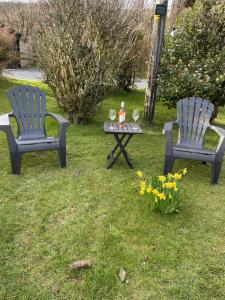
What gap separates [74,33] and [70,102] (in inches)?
46.4

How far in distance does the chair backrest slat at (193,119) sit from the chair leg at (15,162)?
82.5 inches

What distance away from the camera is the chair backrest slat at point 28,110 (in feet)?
12.8

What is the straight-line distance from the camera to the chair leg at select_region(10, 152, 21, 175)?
3.40m

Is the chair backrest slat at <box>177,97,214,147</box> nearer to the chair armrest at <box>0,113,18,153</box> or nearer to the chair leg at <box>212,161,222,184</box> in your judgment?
the chair leg at <box>212,161,222,184</box>

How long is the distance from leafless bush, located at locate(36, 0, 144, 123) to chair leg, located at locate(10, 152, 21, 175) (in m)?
2.07

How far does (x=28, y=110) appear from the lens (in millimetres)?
4008

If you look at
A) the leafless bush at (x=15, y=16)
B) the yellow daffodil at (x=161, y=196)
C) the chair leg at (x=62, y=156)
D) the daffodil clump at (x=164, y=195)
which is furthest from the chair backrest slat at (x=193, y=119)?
the leafless bush at (x=15, y=16)

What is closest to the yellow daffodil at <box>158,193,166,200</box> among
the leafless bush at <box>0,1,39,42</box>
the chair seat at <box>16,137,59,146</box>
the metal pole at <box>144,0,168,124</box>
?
the chair seat at <box>16,137,59,146</box>

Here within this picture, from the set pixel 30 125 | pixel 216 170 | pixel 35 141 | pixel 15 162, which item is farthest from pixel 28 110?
pixel 216 170

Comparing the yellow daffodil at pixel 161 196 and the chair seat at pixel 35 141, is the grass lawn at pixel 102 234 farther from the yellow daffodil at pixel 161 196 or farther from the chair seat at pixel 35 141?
the chair seat at pixel 35 141

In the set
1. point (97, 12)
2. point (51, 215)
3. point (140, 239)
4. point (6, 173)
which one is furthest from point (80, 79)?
point (140, 239)

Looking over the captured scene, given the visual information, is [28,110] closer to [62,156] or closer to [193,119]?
[62,156]

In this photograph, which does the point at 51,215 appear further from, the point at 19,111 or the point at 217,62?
the point at 217,62

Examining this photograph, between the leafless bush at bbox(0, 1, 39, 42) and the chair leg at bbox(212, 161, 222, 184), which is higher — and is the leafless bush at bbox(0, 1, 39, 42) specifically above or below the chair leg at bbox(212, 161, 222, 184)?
above
